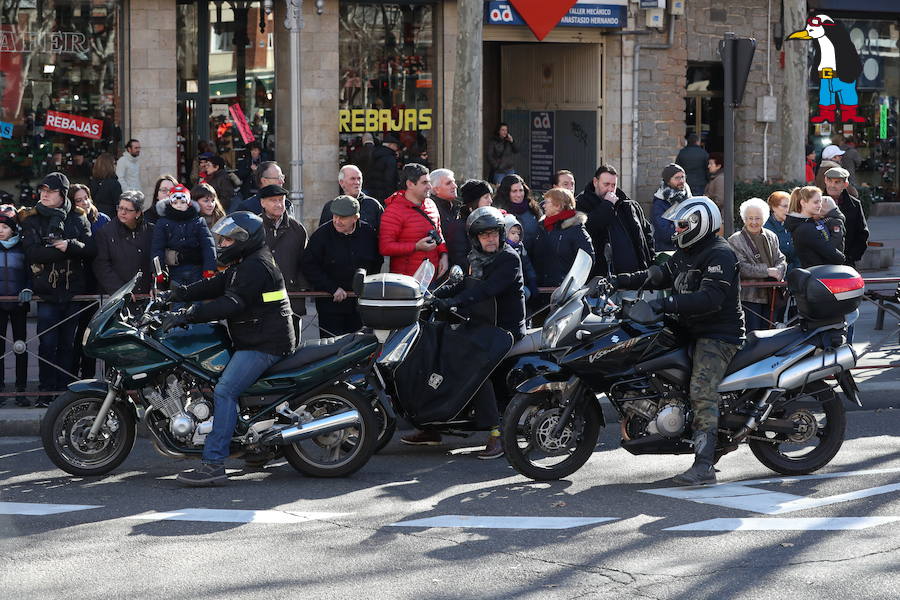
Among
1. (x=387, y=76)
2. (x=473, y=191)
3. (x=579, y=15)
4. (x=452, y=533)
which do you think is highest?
(x=579, y=15)

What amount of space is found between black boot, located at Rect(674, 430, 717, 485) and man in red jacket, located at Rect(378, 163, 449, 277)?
304 cm

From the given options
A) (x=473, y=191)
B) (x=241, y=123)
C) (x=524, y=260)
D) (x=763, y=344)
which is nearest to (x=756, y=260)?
(x=524, y=260)

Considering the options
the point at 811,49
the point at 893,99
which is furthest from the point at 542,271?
the point at 893,99

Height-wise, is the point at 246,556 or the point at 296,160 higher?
the point at 296,160

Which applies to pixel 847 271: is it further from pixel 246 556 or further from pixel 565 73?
pixel 565 73

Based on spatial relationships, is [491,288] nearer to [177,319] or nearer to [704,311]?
[704,311]

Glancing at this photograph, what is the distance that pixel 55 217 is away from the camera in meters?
10.2

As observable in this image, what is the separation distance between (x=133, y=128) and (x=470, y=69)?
4433 mm

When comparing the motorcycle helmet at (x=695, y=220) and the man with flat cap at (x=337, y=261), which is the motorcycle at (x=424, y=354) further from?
the man with flat cap at (x=337, y=261)

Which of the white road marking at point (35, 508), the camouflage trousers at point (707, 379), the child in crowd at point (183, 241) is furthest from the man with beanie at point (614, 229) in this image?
the white road marking at point (35, 508)

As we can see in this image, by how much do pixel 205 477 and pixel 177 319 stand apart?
0.88 meters

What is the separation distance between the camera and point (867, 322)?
1417 centimetres

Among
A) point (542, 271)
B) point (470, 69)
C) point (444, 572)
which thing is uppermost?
point (470, 69)

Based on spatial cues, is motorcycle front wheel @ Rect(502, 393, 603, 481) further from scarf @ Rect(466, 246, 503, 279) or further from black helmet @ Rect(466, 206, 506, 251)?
black helmet @ Rect(466, 206, 506, 251)
